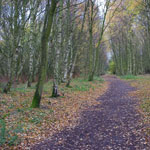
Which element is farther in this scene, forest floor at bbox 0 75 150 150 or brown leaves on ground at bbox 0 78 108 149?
brown leaves on ground at bbox 0 78 108 149

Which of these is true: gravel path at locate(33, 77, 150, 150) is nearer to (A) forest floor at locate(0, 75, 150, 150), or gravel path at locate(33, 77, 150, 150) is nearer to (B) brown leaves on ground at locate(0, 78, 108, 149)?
(A) forest floor at locate(0, 75, 150, 150)

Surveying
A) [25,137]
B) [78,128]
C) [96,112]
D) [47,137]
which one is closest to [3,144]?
[25,137]

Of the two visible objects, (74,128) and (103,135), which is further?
(74,128)

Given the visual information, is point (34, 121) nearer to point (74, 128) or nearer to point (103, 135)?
point (74, 128)

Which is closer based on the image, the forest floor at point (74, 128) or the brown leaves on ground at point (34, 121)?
the forest floor at point (74, 128)

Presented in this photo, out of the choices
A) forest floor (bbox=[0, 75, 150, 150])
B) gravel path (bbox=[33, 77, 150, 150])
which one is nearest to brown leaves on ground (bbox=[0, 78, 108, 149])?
forest floor (bbox=[0, 75, 150, 150])

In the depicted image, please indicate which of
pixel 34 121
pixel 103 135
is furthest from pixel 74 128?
pixel 34 121

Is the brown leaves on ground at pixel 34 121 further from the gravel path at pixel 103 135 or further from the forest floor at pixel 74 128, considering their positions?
the gravel path at pixel 103 135

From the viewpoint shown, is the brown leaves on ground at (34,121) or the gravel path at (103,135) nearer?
the gravel path at (103,135)

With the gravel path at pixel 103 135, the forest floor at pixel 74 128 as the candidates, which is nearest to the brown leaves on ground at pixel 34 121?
the forest floor at pixel 74 128

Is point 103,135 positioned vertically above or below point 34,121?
below

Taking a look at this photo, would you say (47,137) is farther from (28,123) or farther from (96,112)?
(96,112)

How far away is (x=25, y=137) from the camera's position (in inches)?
229

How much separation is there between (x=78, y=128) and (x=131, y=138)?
7.14 ft
